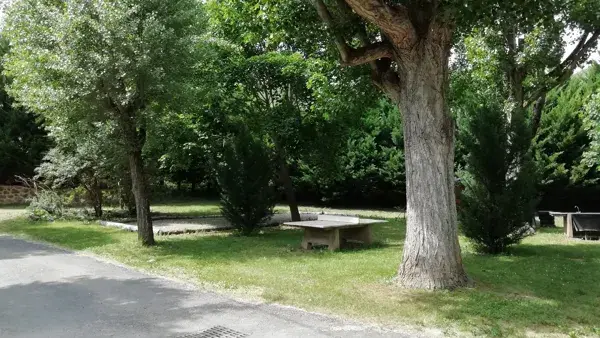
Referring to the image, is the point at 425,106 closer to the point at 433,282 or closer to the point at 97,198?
the point at 433,282

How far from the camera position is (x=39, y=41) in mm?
11445

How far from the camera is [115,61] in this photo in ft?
34.1

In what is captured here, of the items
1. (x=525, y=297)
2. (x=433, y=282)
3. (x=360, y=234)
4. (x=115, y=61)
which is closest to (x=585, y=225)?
(x=360, y=234)

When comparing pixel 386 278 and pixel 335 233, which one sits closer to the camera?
pixel 386 278

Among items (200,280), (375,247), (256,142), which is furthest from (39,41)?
(375,247)

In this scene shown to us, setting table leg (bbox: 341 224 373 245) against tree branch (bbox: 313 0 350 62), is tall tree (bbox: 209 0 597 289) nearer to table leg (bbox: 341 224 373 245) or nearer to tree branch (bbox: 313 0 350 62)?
tree branch (bbox: 313 0 350 62)

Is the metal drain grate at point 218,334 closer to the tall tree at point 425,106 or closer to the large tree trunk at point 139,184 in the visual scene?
the tall tree at point 425,106

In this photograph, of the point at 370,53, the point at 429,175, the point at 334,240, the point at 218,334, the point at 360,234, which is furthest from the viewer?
the point at 360,234

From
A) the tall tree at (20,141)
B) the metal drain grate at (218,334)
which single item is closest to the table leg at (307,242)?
the metal drain grate at (218,334)

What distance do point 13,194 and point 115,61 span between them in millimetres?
20474

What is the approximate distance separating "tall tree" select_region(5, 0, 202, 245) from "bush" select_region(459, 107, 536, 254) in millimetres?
6523

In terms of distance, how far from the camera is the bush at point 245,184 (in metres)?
13.8

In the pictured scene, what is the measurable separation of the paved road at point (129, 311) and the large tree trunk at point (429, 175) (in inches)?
75.8

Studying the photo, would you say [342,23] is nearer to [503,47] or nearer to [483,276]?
[483,276]
